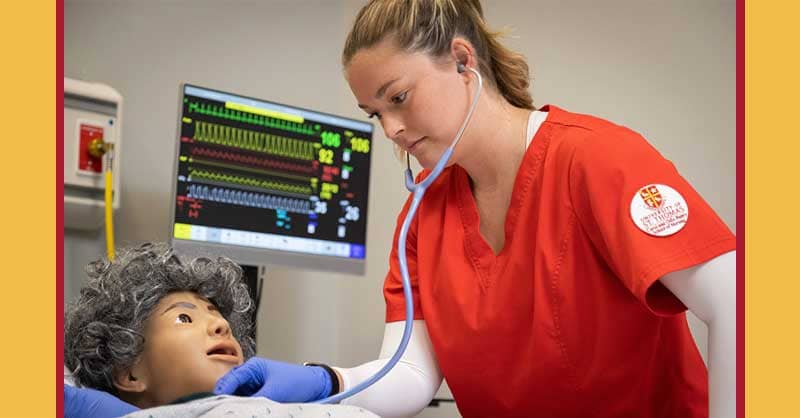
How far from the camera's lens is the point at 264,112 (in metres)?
2.29

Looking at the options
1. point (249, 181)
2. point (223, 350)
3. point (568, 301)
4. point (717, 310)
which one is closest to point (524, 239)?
point (568, 301)

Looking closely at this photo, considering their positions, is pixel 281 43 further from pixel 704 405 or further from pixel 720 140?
pixel 704 405

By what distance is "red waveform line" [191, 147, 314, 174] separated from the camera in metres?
2.19

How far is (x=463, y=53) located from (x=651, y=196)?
15.9 inches

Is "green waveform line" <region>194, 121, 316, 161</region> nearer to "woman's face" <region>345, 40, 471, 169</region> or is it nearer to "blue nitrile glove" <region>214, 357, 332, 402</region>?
"woman's face" <region>345, 40, 471, 169</region>

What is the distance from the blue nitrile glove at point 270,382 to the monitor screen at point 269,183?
2.83ft

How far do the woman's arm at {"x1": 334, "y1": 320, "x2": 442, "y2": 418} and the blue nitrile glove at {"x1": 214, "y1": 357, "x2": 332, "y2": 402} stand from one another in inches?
4.1

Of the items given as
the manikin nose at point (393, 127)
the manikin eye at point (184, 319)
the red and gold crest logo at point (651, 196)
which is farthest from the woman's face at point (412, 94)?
the manikin eye at point (184, 319)

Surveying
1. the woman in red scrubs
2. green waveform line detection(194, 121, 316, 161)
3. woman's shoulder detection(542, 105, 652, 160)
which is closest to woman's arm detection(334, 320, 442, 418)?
the woman in red scrubs

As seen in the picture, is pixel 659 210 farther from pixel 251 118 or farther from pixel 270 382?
pixel 251 118

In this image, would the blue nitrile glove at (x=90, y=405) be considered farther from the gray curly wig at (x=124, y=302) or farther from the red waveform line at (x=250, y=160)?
the red waveform line at (x=250, y=160)

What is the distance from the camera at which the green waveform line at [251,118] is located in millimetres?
2189

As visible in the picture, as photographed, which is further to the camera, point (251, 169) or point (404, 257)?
point (251, 169)
